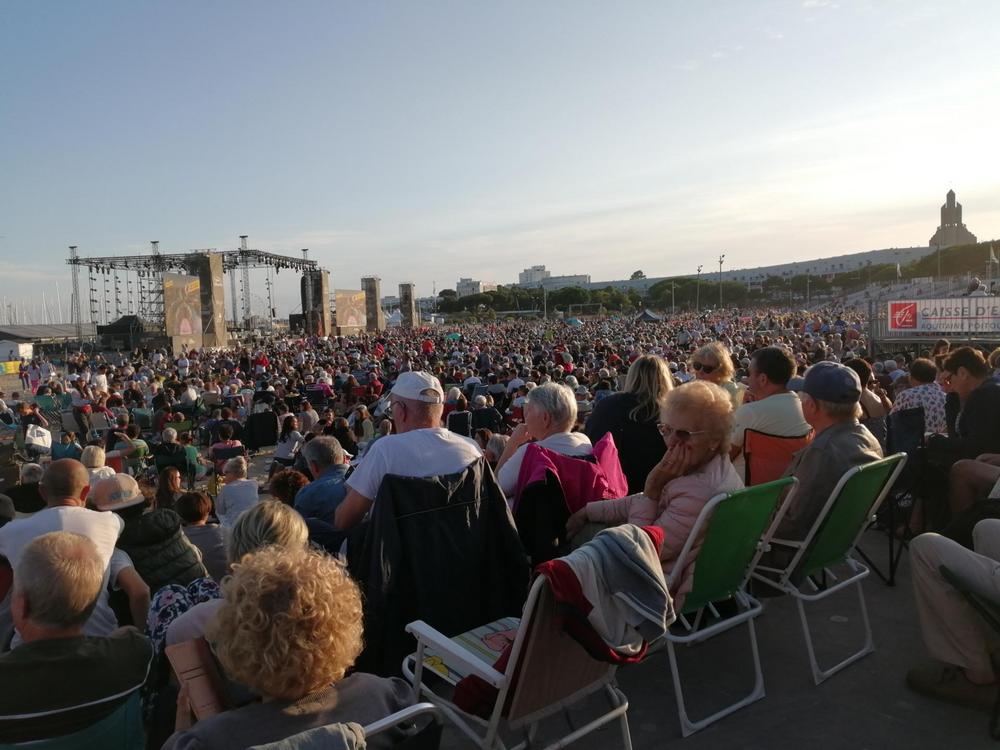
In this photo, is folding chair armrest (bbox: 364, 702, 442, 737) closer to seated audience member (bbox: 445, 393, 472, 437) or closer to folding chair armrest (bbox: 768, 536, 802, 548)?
folding chair armrest (bbox: 768, 536, 802, 548)

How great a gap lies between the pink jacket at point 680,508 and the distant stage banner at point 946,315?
661 inches

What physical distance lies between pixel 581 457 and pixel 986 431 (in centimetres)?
316

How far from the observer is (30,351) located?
3388 centimetres

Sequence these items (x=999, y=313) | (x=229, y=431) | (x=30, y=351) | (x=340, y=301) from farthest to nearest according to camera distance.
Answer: (x=340, y=301) → (x=30, y=351) → (x=999, y=313) → (x=229, y=431)

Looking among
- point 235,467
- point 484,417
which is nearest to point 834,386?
point 235,467

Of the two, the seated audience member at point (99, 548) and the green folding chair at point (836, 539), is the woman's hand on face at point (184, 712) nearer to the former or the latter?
the seated audience member at point (99, 548)

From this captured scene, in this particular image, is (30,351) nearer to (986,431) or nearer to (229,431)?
(229,431)

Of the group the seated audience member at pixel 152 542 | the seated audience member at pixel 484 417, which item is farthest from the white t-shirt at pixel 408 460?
the seated audience member at pixel 484 417

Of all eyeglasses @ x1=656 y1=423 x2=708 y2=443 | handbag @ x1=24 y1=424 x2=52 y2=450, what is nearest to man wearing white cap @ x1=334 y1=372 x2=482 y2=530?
eyeglasses @ x1=656 y1=423 x2=708 y2=443

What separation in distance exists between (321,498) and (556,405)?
1.47 m

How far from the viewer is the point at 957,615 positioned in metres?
2.66

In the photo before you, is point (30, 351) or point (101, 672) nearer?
point (101, 672)

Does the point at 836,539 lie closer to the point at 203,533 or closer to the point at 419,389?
the point at 419,389

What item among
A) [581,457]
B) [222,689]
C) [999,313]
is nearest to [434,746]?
[222,689]
